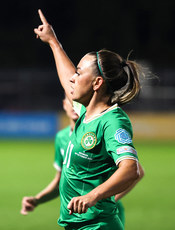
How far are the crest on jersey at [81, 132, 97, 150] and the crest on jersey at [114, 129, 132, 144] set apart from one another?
23 centimetres

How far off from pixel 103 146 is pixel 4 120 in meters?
17.4

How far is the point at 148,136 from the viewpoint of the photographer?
63.7ft

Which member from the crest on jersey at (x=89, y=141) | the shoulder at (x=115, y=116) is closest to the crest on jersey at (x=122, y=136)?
the shoulder at (x=115, y=116)

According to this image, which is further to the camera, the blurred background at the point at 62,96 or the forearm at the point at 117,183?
the blurred background at the point at 62,96

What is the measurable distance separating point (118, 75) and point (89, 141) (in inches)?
18.7

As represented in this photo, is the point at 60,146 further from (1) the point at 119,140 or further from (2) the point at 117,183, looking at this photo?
(2) the point at 117,183

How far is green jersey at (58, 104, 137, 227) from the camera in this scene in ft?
9.84

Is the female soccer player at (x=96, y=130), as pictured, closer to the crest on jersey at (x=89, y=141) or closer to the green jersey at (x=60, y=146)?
the crest on jersey at (x=89, y=141)

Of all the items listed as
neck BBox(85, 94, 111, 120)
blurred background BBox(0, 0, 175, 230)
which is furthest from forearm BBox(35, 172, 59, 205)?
neck BBox(85, 94, 111, 120)

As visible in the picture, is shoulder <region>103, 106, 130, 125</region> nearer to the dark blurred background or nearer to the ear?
the ear

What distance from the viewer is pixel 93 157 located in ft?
10.3

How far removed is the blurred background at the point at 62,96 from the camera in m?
8.85

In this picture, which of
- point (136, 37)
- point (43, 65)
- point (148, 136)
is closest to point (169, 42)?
point (136, 37)

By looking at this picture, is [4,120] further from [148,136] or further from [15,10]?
[15,10]
